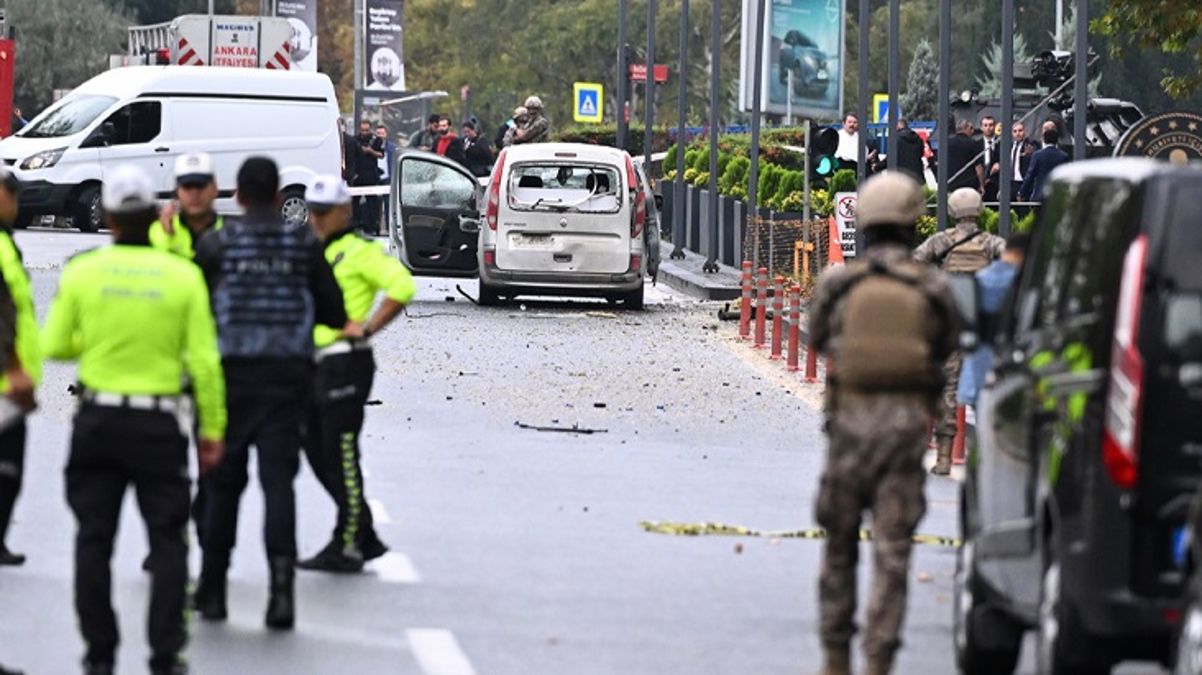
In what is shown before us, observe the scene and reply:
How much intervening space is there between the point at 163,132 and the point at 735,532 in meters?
29.3

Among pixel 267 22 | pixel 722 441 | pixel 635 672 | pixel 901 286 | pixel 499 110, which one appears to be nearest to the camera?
pixel 901 286

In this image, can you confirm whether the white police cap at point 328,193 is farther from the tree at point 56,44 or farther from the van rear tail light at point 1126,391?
the tree at point 56,44

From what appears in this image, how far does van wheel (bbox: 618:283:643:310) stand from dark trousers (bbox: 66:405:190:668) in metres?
22.4

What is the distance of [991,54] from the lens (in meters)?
83.6

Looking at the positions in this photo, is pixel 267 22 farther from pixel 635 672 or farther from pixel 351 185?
pixel 635 672

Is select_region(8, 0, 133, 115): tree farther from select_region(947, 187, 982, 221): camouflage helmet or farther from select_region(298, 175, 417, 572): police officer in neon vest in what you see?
select_region(298, 175, 417, 572): police officer in neon vest

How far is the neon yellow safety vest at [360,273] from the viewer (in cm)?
1245

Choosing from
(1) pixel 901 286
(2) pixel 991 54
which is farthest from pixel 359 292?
(2) pixel 991 54

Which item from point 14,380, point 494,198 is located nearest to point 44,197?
point 494,198

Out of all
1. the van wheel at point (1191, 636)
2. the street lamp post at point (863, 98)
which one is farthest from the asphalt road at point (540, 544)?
the street lamp post at point (863, 98)

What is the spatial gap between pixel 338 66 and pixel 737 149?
191ft

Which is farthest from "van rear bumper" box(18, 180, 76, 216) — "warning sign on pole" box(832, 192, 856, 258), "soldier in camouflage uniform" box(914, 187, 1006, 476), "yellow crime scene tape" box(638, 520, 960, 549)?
"yellow crime scene tape" box(638, 520, 960, 549)

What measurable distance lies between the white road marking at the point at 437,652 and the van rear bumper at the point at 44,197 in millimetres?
32220

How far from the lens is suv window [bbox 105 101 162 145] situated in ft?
140
